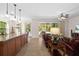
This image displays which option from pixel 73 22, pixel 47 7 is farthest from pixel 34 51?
pixel 73 22

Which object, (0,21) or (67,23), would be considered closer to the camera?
(0,21)

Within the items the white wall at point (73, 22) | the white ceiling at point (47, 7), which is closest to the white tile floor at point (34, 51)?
the white ceiling at point (47, 7)

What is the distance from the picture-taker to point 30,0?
155 inches

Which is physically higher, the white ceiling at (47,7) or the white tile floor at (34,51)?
the white ceiling at (47,7)

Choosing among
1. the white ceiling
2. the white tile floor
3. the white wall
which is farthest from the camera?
the white wall

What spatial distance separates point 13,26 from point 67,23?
6.11m

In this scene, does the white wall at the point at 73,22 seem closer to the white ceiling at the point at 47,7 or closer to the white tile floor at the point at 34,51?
the white ceiling at the point at 47,7

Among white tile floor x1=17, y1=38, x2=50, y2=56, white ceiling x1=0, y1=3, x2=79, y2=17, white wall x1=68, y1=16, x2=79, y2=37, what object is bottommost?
white tile floor x1=17, y1=38, x2=50, y2=56

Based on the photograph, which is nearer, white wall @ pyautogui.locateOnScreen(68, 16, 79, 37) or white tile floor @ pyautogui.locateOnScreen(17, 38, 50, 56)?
white tile floor @ pyautogui.locateOnScreen(17, 38, 50, 56)

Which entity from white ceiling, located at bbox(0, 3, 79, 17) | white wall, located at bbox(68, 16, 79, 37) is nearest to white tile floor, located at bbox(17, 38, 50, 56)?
white ceiling, located at bbox(0, 3, 79, 17)

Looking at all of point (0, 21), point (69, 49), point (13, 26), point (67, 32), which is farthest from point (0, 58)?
point (67, 32)

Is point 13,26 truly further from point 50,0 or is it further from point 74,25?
point 50,0

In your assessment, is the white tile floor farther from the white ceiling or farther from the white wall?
the white wall

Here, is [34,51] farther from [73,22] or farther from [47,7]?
[73,22]
